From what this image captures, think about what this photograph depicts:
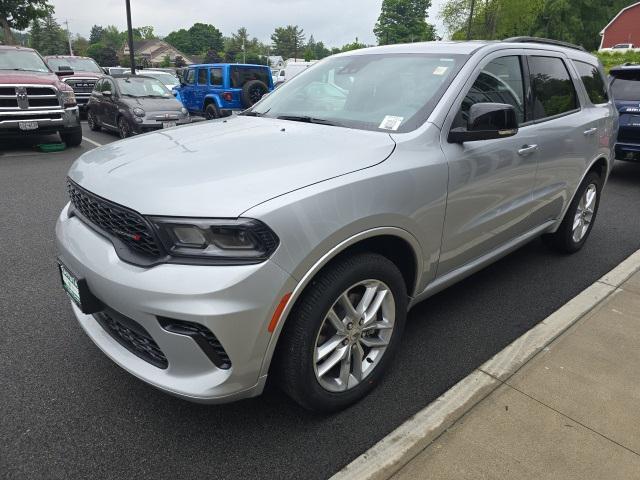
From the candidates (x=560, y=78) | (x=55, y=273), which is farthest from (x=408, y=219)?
(x=55, y=273)

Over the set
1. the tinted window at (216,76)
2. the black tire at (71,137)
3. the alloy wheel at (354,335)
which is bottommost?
the alloy wheel at (354,335)

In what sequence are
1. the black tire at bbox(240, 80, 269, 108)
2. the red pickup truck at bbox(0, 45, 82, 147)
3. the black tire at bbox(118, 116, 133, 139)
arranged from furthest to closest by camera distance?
1. the black tire at bbox(240, 80, 269, 108)
2. the black tire at bbox(118, 116, 133, 139)
3. the red pickup truck at bbox(0, 45, 82, 147)

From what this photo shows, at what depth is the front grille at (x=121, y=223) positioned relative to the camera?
191 centimetres

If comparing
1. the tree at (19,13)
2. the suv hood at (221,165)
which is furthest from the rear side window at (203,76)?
the tree at (19,13)

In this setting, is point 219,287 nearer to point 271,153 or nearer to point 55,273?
point 271,153

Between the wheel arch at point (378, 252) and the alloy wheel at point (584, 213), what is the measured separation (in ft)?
8.13

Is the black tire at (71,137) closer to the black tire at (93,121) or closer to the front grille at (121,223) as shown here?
the black tire at (93,121)

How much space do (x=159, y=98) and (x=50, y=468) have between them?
9.86m

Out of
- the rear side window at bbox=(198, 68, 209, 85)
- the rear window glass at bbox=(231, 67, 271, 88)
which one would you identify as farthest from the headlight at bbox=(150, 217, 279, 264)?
the rear side window at bbox=(198, 68, 209, 85)

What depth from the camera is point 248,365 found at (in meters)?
1.89

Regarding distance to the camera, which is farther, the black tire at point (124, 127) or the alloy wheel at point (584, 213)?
the black tire at point (124, 127)

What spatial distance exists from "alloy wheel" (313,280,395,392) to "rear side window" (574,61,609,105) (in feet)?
10.0

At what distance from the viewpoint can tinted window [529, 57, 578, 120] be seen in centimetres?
343

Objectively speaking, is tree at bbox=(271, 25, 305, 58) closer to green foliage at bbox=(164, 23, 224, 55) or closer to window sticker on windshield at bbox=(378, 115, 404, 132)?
green foliage at bbox=(164, 23, 224, 55)
